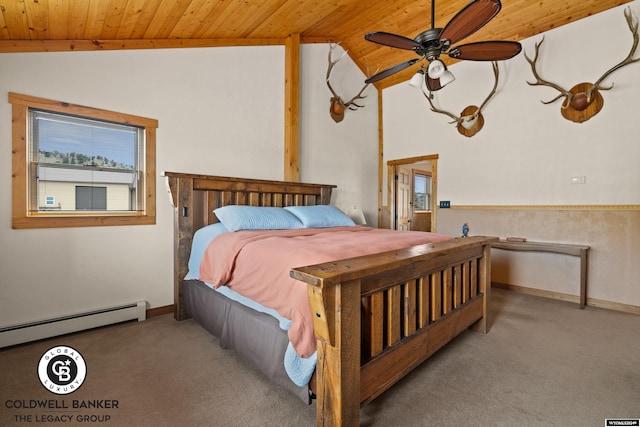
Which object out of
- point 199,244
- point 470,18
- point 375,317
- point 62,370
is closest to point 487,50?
point 470,18

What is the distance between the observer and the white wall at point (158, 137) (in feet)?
7.07

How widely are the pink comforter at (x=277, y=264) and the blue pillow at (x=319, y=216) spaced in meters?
0.90

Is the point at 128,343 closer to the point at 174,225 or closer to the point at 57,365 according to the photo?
the point at 57,365

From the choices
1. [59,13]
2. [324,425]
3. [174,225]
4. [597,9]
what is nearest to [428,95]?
[597,9]

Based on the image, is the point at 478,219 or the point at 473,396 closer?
the point at 473,396

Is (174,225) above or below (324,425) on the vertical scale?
above

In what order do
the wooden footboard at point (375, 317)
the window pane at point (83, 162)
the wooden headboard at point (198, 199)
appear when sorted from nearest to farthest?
the wooden footboard at point (375, 317) → the window pane at point (83, 162) → the wooden headboard at point (198, 199)

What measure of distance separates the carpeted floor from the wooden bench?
70 cm

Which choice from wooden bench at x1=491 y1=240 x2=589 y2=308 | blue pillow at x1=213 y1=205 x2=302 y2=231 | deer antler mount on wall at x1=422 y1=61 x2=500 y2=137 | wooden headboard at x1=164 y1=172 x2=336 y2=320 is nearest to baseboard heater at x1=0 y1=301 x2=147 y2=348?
wooden headboard at x1=164 y1=172 x2=336 y2=320

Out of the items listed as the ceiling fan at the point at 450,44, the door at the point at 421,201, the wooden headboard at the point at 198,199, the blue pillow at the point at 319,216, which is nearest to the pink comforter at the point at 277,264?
the wooden headboard at the point at 198,199

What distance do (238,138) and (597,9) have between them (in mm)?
4015

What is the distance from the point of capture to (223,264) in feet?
6.68

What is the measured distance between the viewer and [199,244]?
2568 millimetres

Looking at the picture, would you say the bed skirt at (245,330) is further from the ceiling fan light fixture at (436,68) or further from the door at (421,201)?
the door at (421,201)
